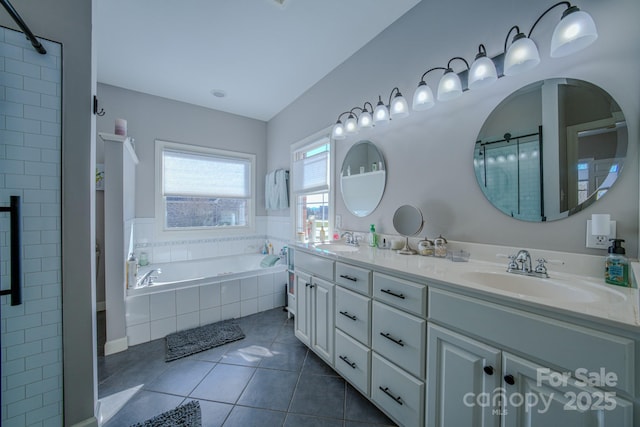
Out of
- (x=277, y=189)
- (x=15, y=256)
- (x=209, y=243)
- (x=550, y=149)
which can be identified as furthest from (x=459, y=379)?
(x=209, y=243)

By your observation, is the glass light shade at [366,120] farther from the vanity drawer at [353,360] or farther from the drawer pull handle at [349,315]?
the vanity drawer at [353,360]

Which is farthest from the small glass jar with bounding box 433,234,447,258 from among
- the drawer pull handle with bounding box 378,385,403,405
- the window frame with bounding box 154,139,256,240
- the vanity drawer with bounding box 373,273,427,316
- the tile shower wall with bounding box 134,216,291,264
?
the window frame with bounding box 154,139,256,240

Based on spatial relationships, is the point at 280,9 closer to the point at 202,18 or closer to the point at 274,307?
the point at 202,18

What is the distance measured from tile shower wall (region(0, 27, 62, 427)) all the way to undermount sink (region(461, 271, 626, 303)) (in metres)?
2.02

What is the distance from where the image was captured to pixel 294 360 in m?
1.92

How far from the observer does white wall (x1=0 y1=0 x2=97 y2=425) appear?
3.79ft

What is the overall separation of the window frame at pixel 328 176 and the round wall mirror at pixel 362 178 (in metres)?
0.17

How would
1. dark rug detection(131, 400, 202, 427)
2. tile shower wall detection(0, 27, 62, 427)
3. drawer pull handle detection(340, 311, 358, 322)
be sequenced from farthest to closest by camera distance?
drawer pull handle detection(340, 311, 358, 322) < dark rug detection(131, 400, 202, 427) < tile shower wall detection(0, 27, 62, 427)

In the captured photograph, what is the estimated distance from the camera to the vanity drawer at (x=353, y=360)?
4.65ft

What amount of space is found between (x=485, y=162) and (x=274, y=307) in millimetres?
2648

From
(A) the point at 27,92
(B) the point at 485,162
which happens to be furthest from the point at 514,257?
(A) the point at 27,92

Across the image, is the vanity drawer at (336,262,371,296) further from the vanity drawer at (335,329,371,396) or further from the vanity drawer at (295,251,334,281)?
the vanity drawer at (335,329,371,396)

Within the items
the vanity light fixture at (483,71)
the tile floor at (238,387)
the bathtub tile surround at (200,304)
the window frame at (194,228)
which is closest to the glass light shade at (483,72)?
the vanity light fixture at (483,71)

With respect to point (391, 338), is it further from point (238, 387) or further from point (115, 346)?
point (115, 346)
